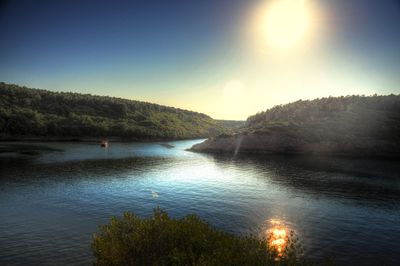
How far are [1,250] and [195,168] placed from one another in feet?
228

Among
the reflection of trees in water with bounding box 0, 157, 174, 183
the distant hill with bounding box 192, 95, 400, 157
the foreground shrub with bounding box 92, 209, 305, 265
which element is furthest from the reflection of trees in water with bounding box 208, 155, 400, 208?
the foreground shrub with bounding box 92, 209, 305, 265

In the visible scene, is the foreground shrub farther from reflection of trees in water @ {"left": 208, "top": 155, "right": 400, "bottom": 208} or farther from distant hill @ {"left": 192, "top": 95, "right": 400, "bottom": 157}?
distant hill @ {"left": 192, "top": 95, "right": 400, "bottom": 157}

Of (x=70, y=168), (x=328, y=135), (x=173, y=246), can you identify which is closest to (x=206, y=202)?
(x=173, y=246)

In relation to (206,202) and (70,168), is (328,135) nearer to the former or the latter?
(206,202)

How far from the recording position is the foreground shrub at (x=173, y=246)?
21453 mm

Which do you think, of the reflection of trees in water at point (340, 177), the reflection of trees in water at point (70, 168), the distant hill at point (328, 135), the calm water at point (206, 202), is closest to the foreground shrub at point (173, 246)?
the calm water at point (206, 202)

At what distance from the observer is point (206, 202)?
186 feet

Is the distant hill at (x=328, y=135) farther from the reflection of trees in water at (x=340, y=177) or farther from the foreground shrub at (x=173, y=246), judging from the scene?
the foreground shrub at (x=173, y=246)

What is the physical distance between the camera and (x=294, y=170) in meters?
96.2

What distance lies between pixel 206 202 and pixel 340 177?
46.3m

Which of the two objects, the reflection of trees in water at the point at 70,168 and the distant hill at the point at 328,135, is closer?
→ the reflection of trees in water at the point at 70,168

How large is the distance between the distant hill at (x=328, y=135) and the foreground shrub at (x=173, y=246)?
406 feet

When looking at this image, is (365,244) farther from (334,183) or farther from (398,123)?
(398,123)

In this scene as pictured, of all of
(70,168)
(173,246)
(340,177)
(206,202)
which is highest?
(173,246)
